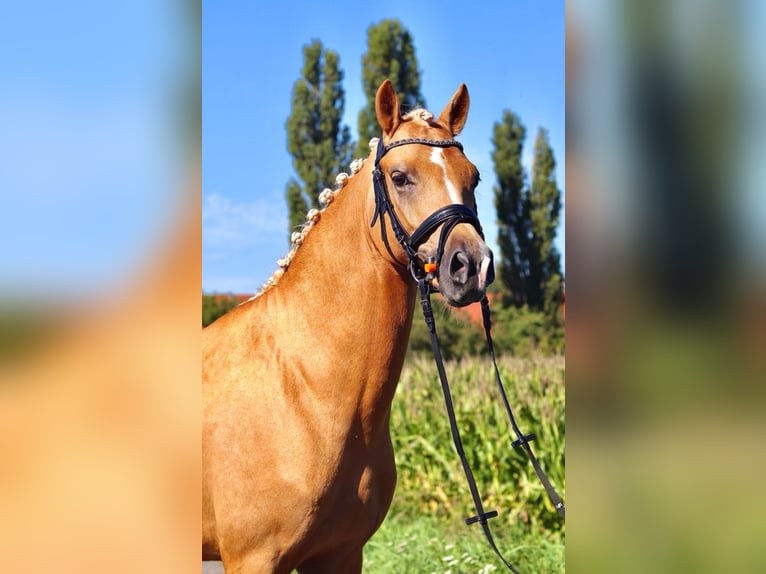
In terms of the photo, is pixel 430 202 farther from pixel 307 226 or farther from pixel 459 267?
pixel 307 226

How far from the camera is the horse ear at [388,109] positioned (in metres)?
2.92

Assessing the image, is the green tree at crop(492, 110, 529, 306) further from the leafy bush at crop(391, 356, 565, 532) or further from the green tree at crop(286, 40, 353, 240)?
the leafy bush at crop(391, 356, 565, 532)

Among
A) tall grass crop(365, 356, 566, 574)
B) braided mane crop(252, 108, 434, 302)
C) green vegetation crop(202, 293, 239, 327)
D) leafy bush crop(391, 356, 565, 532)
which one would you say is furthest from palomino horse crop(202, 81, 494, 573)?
green vegetation crop(202, 293, 239, 327)

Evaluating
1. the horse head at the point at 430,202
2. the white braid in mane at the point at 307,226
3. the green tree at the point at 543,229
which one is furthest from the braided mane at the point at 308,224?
the green tree at the point at 543,229

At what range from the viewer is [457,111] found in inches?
122

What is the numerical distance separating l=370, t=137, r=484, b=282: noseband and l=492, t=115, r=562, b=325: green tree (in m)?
15.0

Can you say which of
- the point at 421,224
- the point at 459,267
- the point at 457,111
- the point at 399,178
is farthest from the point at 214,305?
the point at 459,267

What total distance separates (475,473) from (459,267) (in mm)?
4622

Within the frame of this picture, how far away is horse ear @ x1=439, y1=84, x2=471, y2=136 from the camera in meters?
3.03

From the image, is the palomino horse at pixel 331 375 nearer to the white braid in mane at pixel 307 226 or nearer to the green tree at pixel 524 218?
the white braid in mane at pixel 307 226
